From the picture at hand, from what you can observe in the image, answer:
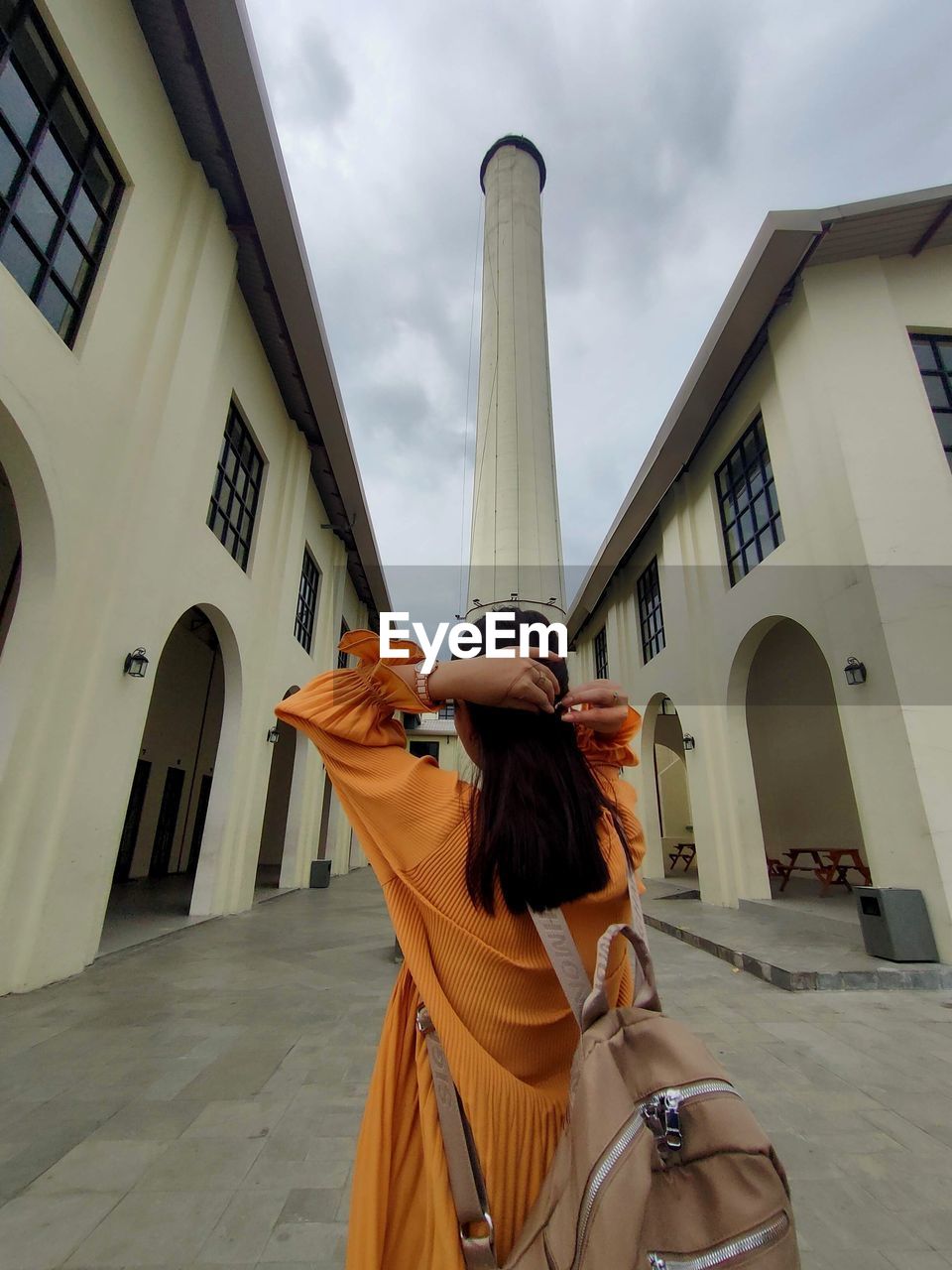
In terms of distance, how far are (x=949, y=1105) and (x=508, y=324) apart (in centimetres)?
1625

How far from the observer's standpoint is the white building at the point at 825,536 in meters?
4.87

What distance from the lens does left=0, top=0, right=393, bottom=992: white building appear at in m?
3.62

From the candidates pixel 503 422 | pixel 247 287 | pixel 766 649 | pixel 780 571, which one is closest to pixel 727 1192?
pixel 780 571

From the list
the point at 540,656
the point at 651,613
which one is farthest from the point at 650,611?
the point at 540,656

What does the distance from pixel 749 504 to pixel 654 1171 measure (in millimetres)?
8181

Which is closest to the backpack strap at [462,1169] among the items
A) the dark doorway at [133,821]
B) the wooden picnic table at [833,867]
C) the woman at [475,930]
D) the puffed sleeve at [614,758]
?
the woman at [475,930]

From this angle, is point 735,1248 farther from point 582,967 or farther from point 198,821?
point 198,821

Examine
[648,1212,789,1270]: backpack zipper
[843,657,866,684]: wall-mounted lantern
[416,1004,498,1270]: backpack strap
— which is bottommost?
[416,1004,498,1270]: backpack strap

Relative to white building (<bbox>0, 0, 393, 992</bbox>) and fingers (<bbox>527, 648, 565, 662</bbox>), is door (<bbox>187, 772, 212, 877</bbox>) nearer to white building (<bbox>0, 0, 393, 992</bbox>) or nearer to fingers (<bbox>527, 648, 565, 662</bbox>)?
white building (<bbox>0, 0, 393, 992</bbox>)

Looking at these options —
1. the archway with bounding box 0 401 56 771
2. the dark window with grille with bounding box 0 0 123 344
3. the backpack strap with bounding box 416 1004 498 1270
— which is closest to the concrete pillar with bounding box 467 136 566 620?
the dark window with grille with bounding box 0 0 123 344

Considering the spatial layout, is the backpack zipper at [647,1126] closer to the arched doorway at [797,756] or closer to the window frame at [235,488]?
the window frame at [235,488]

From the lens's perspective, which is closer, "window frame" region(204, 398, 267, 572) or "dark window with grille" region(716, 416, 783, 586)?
"window frame" region(204, 398, 267, 572)

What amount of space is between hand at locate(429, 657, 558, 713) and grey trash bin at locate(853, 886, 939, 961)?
487cm

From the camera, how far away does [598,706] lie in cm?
108
